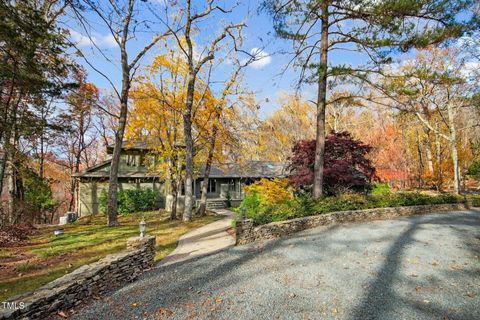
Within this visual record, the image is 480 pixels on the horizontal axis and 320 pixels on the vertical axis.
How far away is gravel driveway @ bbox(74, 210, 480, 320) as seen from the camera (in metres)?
3.81

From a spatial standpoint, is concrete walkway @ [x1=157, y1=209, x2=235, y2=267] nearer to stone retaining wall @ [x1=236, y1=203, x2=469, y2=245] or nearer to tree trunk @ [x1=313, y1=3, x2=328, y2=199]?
stone retaining wall @ [x1=236, y1=203, x2=469, y2=245]

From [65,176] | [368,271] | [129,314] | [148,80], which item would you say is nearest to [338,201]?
[368,271]

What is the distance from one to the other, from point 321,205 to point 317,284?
5.53m

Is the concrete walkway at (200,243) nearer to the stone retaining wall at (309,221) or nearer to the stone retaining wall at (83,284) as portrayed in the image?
the stone retaining wall at (309,221)

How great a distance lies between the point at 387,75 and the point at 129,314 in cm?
1043

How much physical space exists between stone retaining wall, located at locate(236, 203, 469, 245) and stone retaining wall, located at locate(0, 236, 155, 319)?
9.35ft

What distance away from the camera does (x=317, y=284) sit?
4676 millimetres

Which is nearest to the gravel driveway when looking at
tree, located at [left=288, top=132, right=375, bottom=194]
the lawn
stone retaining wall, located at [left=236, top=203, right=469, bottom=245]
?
stone retaining wall, located at [left=236, top=203, right=469, bottom=245]

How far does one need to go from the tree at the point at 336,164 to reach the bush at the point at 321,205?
1216mm

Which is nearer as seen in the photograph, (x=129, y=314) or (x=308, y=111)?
(x=129, y=314)

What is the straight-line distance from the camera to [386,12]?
869cm

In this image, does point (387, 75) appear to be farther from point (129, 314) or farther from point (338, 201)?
point (129, 314)

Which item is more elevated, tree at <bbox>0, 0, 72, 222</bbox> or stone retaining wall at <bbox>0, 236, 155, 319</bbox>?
tree at <bbox>0, 0, 72, 222</bbox>

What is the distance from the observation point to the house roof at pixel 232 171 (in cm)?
1902
